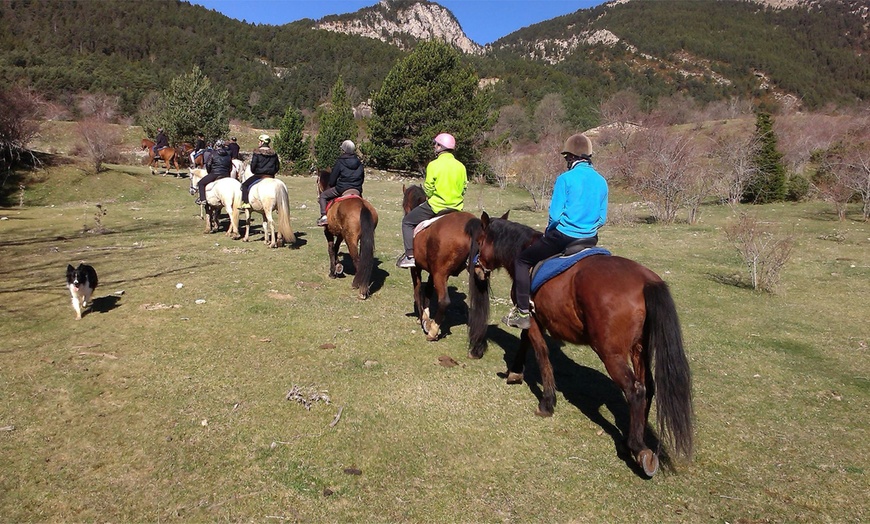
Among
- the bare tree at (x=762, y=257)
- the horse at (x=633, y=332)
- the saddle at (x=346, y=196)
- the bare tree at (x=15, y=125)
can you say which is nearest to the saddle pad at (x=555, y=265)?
the horse at (x=633, y=332)

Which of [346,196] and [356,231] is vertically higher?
[346,196]

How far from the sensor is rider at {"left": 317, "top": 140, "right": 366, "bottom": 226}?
29.4ft

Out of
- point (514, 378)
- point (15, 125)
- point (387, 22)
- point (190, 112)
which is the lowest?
point (514, 378)

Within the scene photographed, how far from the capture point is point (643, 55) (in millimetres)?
119312

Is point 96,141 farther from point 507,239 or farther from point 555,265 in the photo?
point 555,265

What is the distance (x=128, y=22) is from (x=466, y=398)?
123032mm

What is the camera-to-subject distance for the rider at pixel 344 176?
897 cm

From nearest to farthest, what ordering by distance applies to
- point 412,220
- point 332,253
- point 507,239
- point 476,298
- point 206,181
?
1. point 507,239
2. point 476,298
3. point 412,220
4. point 332,253
5. point 206,181

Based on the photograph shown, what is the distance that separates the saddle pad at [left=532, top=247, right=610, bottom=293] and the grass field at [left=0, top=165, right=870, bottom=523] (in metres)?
1.41

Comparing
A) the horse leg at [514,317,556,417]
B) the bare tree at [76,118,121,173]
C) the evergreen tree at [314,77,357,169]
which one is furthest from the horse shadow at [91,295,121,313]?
the evergreen tree at [314,77,357,169]

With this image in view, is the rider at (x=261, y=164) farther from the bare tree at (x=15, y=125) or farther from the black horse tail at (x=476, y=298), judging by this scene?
the bare tree at (x=15, y=125)

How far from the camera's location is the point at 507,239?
5359mm

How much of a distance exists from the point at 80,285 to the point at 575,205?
6.56 metres

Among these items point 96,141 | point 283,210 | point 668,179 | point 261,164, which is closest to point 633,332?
point 283,210
